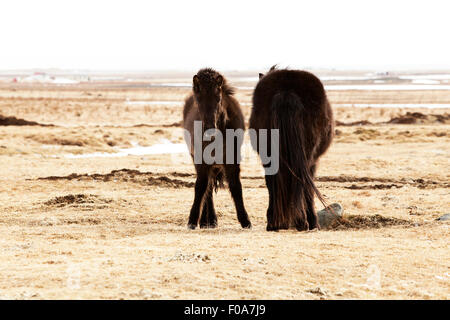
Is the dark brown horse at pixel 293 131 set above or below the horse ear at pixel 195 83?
below

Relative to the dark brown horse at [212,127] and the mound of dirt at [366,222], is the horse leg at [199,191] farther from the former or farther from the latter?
the mound of dirt at [366,222]

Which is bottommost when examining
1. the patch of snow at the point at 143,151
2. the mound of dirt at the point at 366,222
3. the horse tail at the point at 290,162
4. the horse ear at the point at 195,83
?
the patch of snow at the point at 143,151

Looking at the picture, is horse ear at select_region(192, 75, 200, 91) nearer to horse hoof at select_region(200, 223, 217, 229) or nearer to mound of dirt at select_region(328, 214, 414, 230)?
horse hoof at select_region(200, 223, 217, 229)

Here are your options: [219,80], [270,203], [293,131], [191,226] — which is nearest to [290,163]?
[293,131]

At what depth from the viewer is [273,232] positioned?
8.13 m

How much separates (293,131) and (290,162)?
393 mm

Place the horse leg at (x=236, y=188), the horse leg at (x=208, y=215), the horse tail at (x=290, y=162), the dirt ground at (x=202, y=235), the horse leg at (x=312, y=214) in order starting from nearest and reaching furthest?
the dirt ground at (x=202, y=235) → the horse tail at (x=290, y=162) → the horse leg at (x=312, y=214) → the horse leg at (x=236, y=188) → the horse leg at (x=208, y=215)

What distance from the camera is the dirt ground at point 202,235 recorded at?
5266 millimetres

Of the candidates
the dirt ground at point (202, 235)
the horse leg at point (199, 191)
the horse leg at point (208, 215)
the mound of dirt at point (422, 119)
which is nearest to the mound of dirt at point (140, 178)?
the dirt ground at point (202, 235)

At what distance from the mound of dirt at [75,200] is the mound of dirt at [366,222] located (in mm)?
4171

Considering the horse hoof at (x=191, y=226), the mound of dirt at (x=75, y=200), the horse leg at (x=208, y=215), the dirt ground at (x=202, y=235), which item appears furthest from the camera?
the mound of dirt at (x=75, y=200)

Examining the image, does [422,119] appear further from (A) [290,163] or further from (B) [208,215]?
(A) [290,163]

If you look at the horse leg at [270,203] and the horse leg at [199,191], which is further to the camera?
the horse leg at [199,191]
